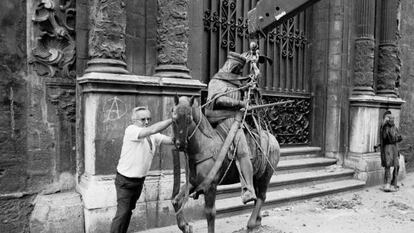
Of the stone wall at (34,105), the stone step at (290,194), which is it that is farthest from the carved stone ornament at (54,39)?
the stone step at (290,194)

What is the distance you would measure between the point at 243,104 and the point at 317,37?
21.4 ft

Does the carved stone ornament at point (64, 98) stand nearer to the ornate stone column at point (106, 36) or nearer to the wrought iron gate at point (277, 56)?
the ornate stone column at point (106, 36)

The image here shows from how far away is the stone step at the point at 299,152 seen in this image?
30.7 feet

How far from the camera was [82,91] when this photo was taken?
18.0ft

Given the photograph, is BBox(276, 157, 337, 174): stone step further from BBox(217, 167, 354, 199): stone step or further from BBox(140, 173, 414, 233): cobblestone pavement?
BBox(140, 173, 414, 233): cobblestone pavement

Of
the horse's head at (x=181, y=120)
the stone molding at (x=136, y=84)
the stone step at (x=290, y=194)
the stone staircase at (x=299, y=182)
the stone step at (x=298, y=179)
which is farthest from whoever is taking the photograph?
the stone step at (x=298, y=179)

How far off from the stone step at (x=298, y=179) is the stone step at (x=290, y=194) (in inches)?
4.4

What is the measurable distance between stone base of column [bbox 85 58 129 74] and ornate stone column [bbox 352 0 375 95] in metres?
7.12

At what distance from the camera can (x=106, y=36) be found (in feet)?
17.8

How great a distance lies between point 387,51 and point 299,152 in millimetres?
4148

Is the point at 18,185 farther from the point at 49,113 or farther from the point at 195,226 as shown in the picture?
the point at 195,226

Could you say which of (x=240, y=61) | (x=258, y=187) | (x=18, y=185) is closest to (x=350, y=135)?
(x=258, y=187)

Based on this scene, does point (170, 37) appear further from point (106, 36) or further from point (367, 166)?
point (367, 166)

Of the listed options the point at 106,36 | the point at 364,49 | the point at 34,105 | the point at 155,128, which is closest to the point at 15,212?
the point at 34,105
